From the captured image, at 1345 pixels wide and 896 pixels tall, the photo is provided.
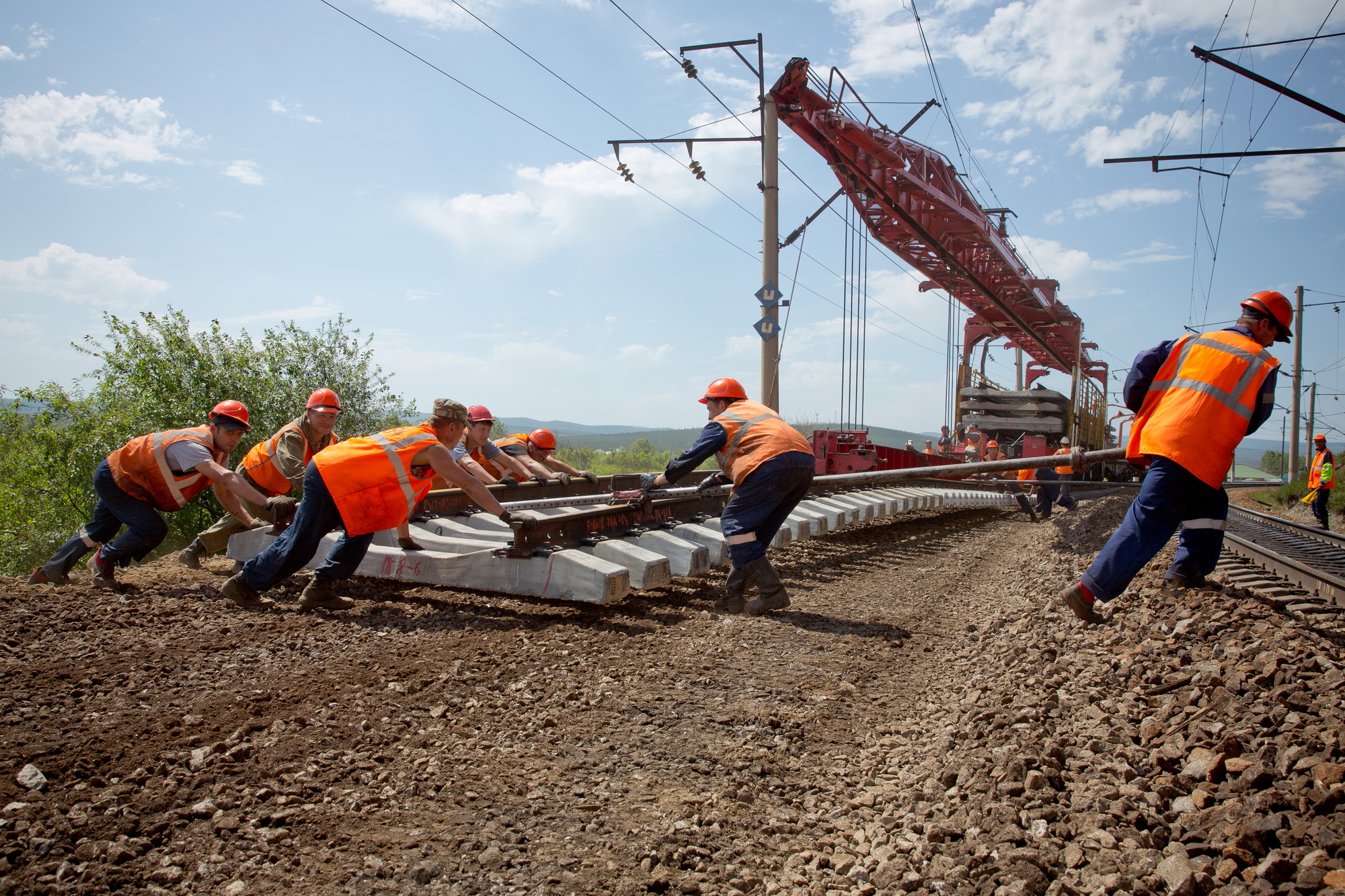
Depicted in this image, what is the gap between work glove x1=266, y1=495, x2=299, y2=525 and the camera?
5.16m

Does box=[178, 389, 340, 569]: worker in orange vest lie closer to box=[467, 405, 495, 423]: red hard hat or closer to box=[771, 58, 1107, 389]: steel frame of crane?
box=[467, 405, 495, 423]: red hard hat

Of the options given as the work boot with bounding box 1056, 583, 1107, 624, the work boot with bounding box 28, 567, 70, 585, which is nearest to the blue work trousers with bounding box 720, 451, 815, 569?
the work boot with bounding box 1056, 583, 1107, 624

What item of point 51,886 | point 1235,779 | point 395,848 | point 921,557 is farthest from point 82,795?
point 921,557

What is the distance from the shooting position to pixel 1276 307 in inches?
144

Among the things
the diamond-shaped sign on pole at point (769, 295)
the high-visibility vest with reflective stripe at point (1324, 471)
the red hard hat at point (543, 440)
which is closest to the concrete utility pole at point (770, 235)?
the diamond-shaped sign on pole at point (769, 295)

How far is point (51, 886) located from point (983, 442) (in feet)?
48.4

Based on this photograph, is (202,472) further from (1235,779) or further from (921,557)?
(921,557)

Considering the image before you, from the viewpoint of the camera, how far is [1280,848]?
1.65 metres

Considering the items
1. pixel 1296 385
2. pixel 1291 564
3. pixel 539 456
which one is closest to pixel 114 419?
pixel 539 456

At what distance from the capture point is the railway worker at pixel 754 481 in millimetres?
4965

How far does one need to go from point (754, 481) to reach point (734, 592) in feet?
2.42

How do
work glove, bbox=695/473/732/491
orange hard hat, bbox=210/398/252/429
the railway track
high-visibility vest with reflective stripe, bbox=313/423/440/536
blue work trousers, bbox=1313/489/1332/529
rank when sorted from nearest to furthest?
the railway track < high-visibility vest with reflective stripe, bbox=313/423/440/536 < orange hard hat, bbox=210/398/252/429 < work glove, bbox=695/473/732/491 < blue work trousers, bbox=1313/489/1332/529

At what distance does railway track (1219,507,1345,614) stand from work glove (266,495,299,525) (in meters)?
5.67

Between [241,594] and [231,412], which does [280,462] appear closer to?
[231,412]
